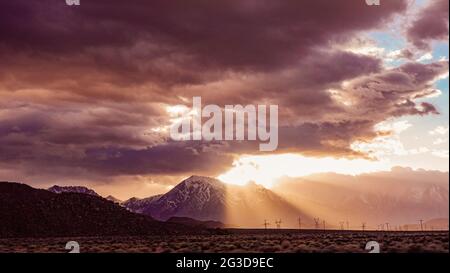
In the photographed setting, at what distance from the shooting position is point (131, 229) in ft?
638
